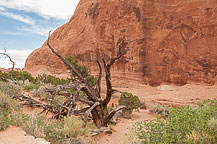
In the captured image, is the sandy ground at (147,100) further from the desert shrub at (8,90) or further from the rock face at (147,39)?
the rock face at (147,39)

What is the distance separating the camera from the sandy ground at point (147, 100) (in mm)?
3818

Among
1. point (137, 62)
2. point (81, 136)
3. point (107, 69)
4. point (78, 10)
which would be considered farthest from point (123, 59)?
point (81, 136)

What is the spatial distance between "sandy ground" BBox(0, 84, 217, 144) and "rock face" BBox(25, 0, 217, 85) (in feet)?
4.30

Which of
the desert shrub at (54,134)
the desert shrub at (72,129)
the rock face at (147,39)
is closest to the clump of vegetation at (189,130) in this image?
the desert shrub at (72,129)

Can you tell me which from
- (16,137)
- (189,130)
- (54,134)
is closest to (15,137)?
(16,137)

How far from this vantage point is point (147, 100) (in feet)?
50.6

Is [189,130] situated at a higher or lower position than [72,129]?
higher

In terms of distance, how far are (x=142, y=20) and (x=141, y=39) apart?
237 cm

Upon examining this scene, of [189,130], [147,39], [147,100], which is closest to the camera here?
[189,130]

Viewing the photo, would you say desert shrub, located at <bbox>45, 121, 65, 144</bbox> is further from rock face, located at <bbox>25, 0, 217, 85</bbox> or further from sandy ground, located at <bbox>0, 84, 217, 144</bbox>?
rock face, located at <bbox>25, 0, 217, 85</bbox>

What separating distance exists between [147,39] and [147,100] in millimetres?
8618

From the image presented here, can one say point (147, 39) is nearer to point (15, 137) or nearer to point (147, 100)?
point (147, 100)

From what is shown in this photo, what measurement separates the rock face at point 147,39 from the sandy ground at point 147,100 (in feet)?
4.30

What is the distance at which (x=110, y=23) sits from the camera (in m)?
23.5
